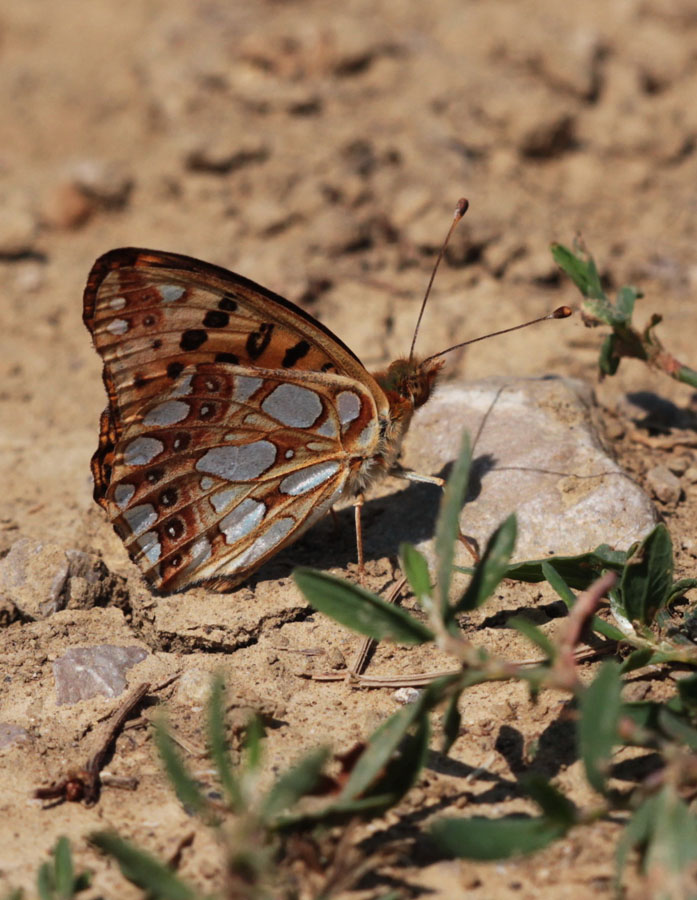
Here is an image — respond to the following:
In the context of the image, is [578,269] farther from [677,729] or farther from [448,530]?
[677,729]

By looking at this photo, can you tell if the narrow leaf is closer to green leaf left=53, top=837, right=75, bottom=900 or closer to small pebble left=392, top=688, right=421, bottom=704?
small pebble left=392, top=688, right=421, bottom=704

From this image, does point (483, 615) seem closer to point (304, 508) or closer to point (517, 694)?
point (517, 694)

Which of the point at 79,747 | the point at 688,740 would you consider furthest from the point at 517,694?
the point at 79,747

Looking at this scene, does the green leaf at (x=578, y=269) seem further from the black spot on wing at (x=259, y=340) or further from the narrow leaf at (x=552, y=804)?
the narrow leaf at (x=552, y=804)

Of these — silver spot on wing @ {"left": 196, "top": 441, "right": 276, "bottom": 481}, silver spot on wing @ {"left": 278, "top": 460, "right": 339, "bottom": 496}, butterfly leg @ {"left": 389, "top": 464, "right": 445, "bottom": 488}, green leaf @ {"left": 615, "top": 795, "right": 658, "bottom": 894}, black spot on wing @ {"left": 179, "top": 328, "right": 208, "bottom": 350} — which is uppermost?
black spot on wing @ {"left": 179, "top": 328, "right": 208, "bottom": 350}

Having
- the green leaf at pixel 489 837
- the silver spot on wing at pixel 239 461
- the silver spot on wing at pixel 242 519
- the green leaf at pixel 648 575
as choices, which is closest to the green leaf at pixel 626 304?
the green leaf at pixel 648 575

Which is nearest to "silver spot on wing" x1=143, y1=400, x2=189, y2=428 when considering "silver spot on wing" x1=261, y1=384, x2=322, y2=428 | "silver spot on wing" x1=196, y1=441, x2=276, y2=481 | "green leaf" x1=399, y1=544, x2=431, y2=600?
"silver spot on wing" x1=196, y1=441, x2=276, y2=481
